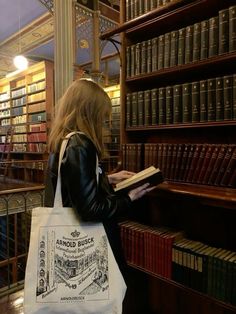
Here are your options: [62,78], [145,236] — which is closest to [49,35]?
[62,78]

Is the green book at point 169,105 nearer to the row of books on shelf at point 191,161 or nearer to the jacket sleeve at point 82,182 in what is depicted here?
the row of books on shelf at point 191,161

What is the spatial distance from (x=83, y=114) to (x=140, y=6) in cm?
91

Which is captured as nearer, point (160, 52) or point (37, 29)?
point (160, 52)

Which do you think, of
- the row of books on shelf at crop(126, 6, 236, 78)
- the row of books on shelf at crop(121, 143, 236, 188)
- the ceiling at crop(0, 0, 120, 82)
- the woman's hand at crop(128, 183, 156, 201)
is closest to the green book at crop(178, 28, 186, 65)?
the row of books on shelf at crop(126, 6, 236, 78)

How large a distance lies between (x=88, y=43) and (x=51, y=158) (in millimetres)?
1812

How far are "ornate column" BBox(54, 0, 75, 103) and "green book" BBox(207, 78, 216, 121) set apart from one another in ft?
3.71

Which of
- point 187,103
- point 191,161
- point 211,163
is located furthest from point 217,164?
point 187,103

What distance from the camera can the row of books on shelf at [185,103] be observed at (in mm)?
1315

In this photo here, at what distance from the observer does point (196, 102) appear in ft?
4.66

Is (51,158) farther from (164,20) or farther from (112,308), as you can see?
(164,20)

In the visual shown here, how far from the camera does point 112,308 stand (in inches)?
41.9

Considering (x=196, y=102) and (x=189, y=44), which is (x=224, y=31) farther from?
(x=196, y=102)

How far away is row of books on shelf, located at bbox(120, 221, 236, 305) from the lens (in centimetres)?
125

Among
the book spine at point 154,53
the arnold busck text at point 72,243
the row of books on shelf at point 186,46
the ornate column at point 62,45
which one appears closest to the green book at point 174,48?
the row of books on shelf at point 186,46
